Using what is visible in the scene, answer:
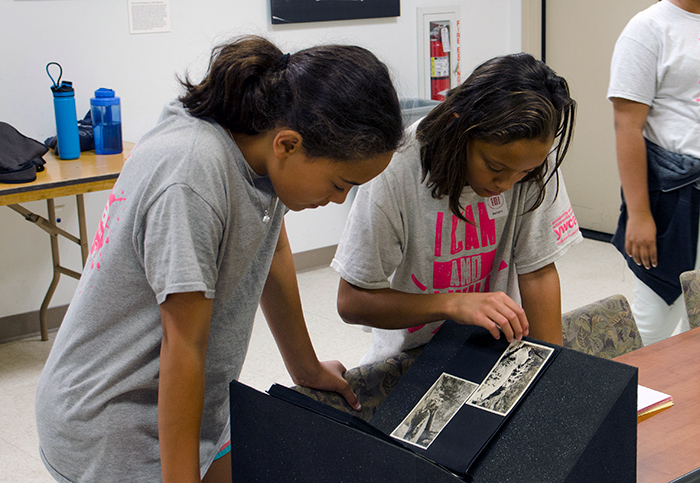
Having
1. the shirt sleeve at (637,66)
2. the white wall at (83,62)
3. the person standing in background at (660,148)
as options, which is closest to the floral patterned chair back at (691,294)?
the person standing in background at (660,148)

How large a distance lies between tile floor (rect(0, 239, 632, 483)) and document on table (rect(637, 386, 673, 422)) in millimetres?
1680

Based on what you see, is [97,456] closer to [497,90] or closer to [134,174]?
[134,174]

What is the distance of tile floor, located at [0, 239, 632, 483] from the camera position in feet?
8.06

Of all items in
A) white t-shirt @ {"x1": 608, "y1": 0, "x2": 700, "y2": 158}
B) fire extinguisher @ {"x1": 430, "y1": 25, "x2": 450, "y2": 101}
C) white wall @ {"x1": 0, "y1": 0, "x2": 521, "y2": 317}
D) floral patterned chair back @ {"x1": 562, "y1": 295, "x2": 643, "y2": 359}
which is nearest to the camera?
floral patterned chair back @ {"x1": 562, "y1": 295, "x2": 643, "y2": 359}

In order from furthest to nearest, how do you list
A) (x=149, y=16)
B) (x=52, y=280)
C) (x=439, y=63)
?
(x=439, y=63) < (x=149, y=16) < (x=52, y=280)

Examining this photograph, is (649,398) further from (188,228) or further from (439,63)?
(439,63)

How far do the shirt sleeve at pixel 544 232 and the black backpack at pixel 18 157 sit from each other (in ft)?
6.32

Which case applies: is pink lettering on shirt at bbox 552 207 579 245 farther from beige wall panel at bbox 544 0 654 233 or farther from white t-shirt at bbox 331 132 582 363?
beige wall panel at bbox 544 0 654 233

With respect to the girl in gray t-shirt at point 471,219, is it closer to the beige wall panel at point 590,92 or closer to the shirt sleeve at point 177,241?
the shirt sleeve at point 177,241

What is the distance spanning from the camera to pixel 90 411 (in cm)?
100

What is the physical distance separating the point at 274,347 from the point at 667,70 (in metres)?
Answer: 1.92

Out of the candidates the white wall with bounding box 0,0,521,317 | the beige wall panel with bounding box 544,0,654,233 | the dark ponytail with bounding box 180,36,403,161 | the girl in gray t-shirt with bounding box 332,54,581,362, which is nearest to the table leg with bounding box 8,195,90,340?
the white wall with bounding box 0,0,521,317

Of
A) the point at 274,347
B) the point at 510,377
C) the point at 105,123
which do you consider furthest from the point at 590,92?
the point at 510,377

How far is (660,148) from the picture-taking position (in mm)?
2260
